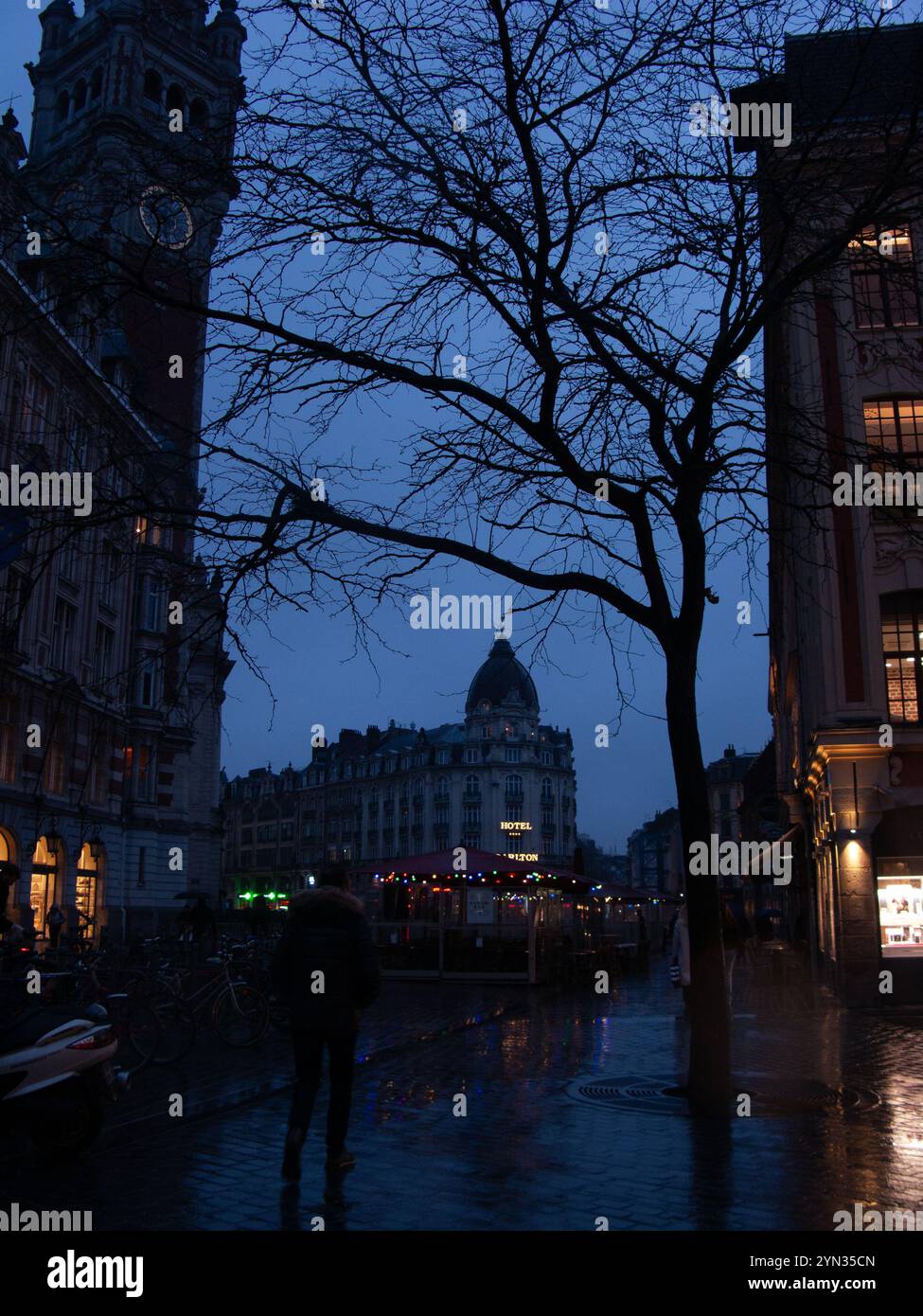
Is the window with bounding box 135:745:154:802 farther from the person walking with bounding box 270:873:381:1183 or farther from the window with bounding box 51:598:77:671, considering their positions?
the person walking with bounding box 270:873:381:1183

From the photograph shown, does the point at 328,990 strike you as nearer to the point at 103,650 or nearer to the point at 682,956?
the point at 682,956

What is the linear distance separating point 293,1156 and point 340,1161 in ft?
1.02

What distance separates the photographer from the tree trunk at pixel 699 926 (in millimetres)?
9383

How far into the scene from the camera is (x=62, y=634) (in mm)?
35844

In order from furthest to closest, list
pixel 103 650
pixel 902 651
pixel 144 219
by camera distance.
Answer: pixel 103 650, pixel 902 651, pixel 144 219

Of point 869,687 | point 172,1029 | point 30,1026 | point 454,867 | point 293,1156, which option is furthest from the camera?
point 454,867

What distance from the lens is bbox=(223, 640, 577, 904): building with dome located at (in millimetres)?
123125

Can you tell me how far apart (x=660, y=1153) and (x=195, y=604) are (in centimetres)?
500

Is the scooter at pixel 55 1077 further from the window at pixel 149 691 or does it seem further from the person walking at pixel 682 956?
the window at pixel 149 691

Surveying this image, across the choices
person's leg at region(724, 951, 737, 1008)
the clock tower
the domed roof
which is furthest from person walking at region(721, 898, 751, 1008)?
the domed roof

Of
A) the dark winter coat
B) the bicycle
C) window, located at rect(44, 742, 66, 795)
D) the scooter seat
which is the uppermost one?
window, located at rect(44, 742, 66, 795)

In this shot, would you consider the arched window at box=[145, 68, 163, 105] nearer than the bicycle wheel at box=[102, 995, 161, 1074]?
No

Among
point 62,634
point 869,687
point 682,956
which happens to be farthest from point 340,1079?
point 62,634
